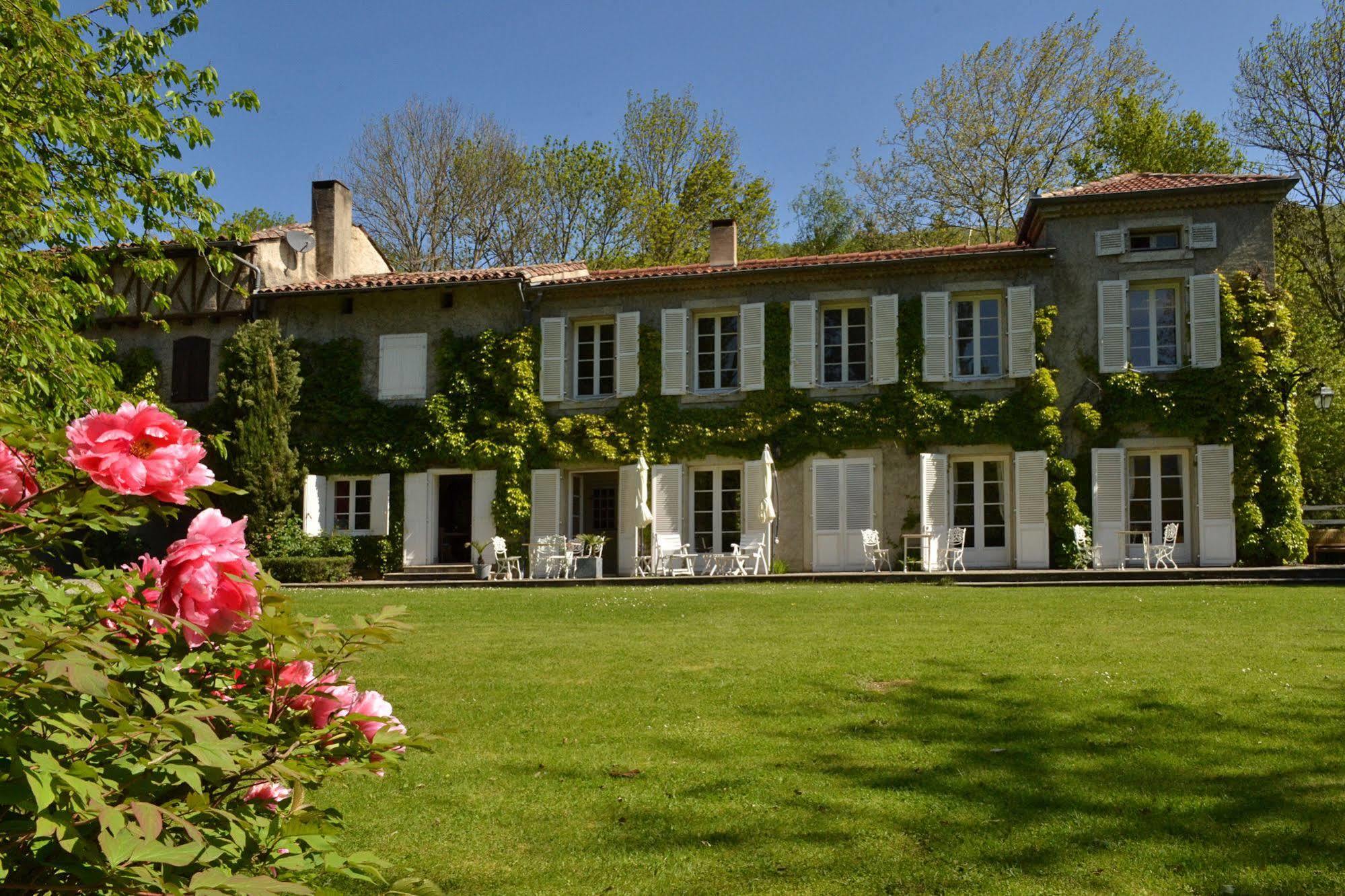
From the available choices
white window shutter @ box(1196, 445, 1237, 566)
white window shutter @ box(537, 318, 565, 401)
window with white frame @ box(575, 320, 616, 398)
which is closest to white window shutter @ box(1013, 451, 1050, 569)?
white window shutter @ box(1196, 445, 1237, 566)

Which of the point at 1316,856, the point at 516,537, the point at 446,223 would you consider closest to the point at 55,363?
the point at 1316,856

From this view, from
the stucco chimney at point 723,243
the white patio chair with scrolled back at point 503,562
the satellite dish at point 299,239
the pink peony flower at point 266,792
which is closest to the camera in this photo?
the pink peony flower at point 266,792

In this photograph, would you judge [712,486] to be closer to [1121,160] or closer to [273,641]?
[1121,160]

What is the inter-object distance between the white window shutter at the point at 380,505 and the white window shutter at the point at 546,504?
2.67 m

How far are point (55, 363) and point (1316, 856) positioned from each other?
8.02 m

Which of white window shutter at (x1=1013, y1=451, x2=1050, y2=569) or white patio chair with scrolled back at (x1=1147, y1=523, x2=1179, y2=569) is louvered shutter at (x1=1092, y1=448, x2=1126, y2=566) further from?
white window shutter at (x1=1013, y1=451, x2=1050, y2=569)

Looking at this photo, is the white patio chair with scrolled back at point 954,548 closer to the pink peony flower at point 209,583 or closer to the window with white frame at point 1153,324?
the window with white frame at point 1153,324

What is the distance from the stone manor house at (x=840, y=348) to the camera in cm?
1723

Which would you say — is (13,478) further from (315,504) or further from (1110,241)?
(315,504)

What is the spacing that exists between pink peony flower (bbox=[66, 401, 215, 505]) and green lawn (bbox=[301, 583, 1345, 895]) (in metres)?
0.79

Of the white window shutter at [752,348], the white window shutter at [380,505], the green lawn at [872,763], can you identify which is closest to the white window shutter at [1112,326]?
the white window shutter at [752,348]

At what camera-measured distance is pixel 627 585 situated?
1580 centimetres

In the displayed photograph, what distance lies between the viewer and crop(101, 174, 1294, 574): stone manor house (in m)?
17.2

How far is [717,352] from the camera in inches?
758
